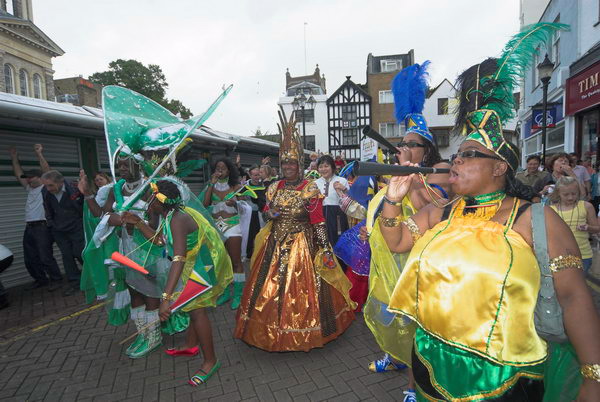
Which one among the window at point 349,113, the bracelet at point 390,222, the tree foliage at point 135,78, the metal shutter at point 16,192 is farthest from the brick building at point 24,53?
the bracelet at point 390,222

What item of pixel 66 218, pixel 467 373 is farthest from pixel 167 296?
pixel 66 218

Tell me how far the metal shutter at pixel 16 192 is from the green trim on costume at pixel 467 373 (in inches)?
282

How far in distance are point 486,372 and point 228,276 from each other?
8.05 feet

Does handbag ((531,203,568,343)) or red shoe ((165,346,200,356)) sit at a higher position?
handbag ((531,203,568,343))

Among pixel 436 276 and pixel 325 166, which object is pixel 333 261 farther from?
pixel 325 166

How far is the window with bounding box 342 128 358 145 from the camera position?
35.0m

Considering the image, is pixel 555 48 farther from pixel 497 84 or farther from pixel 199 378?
pixel 199 378

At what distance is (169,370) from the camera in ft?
11.0

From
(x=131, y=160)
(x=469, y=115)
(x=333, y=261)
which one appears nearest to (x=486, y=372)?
(x=469, y=115)

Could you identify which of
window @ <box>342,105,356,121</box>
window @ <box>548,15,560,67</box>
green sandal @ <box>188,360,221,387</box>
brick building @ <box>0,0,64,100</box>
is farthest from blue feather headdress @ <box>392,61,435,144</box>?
window @ <box>342,105,356,121</box>

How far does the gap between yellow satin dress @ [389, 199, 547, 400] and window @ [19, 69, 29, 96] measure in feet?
107

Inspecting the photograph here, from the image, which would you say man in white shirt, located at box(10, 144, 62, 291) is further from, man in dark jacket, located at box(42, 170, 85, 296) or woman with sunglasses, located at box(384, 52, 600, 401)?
woman with sunglasses, located at box(384, 52, 600, 401)

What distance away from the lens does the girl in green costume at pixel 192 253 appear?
2.88 meters

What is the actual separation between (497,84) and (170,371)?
11.6 feet
